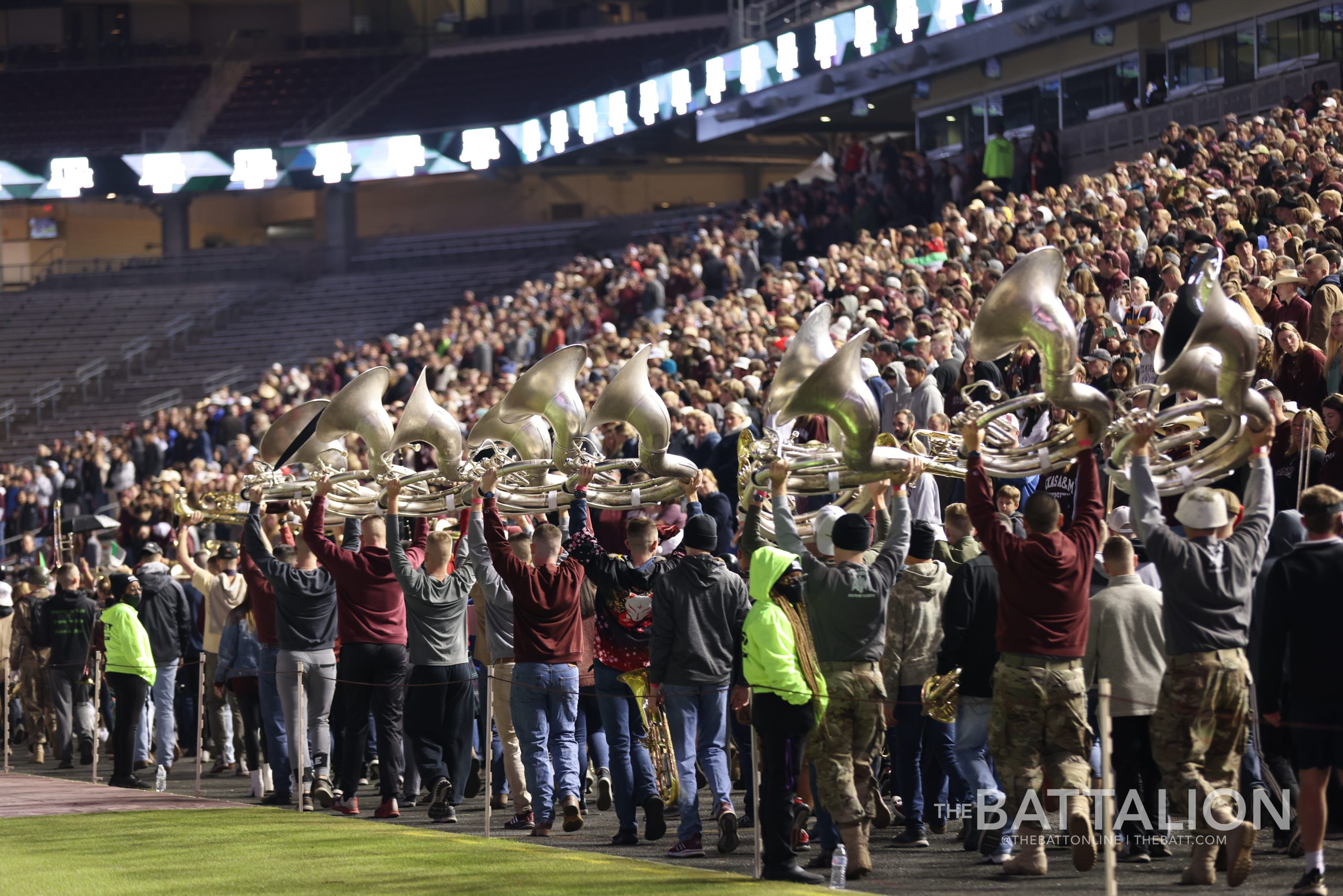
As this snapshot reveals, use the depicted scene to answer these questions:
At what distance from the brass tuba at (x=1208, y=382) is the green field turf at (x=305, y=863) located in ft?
8.32

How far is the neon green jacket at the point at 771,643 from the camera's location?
308 inches

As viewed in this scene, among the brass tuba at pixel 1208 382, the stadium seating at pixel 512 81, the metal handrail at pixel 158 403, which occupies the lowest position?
the brass tuba at pixel 1208 382

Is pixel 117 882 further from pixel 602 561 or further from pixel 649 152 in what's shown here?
pixel 649 152

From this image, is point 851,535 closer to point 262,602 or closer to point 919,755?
point 919,755

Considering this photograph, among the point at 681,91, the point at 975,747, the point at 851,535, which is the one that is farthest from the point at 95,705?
the point at 681,91

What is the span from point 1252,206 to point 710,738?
24.5ft

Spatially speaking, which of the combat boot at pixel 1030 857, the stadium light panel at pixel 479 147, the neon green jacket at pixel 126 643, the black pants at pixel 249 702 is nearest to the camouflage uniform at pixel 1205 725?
the combat boot at pixel 1030 857

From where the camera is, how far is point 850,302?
673 inches

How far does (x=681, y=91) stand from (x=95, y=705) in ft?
75.1

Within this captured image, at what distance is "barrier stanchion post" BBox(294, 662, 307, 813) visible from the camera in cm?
1041

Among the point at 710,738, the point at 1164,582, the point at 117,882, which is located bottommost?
the point at 117,882

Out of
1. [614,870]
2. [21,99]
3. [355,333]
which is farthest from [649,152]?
[614,870]

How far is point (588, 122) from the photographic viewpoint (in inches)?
1475

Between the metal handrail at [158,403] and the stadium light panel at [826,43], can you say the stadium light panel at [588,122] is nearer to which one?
the stadium light panel at [826,43]
